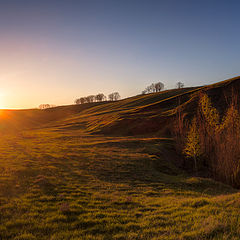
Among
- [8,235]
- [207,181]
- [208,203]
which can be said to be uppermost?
[8,235]

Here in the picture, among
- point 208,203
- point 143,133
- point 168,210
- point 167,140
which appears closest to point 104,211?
point 168,210

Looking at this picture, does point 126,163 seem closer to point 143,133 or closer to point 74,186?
point 74,186

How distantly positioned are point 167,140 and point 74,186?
109 feet

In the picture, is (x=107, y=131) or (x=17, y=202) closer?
(x=17, y=202)

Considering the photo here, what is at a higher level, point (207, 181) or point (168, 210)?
point (168, 210)

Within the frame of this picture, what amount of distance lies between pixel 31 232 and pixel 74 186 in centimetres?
657

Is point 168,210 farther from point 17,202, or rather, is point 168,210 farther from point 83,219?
point 17,202

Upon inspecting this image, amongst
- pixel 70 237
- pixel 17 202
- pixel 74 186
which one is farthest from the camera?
pixel 74 186

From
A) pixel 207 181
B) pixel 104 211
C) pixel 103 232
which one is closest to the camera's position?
pixel 103 232

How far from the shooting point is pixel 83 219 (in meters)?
7.44

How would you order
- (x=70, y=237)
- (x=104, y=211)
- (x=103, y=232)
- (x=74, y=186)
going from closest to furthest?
(x=70, y=237) < (x=103, y=232) < (x=104, y=211) < (x=74, y=186)

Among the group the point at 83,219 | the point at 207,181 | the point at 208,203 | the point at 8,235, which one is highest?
the point at 8,235

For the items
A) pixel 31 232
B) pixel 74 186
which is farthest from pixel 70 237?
pixel 74 186

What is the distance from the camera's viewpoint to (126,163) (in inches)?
890
